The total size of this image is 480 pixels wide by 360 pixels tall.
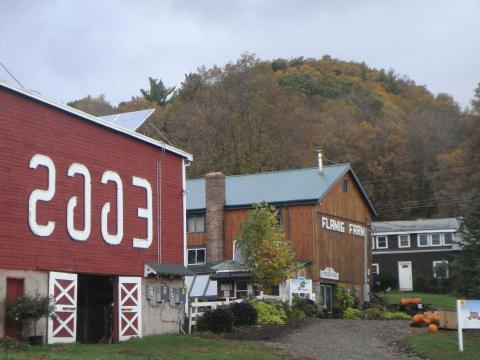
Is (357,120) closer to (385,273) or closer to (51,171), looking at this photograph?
(385,273)

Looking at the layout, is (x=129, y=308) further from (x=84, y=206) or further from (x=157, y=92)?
(x=157, y=92)

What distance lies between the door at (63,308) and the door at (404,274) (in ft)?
153

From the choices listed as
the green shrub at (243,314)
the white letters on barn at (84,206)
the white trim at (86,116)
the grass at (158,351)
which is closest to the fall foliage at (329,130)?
the white trim at (86,116)

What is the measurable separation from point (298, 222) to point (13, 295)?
24.0m

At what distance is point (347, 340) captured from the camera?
92.7ft

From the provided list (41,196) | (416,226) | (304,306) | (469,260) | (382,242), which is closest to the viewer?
(41,196)

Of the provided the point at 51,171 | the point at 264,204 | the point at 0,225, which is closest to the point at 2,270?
the point at 0,225

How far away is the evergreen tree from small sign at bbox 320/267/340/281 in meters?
14.9

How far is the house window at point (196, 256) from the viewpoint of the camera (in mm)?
47569

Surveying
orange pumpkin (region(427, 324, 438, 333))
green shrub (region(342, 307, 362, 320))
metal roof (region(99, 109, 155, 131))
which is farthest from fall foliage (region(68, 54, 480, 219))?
orange pumpkin (region(427, 324, 438, 333))

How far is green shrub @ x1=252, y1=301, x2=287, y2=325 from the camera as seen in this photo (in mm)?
33375

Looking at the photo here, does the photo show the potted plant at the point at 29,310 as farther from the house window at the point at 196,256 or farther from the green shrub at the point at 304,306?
the house window at the point at 196,256

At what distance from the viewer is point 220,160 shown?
68.7 meters

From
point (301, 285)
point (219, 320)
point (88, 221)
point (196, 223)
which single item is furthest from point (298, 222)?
point (88, 221)
